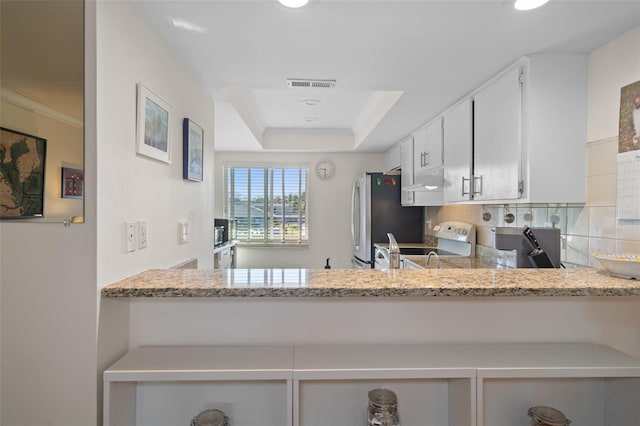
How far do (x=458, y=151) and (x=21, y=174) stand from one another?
249 cm

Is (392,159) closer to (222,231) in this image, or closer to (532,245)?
(222,231)

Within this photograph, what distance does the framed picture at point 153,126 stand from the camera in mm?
1438

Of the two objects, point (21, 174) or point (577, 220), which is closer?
point (21, 174)

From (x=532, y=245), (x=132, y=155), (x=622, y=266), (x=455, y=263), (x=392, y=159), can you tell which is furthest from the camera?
(x=392, y=159)

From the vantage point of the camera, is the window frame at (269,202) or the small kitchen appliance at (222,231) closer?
the small kitchen appliance at (222,231)

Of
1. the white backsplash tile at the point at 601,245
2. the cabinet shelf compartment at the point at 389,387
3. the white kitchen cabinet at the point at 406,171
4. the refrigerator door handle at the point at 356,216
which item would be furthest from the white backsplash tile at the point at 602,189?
the refrigerator door handle at the point at 356,216

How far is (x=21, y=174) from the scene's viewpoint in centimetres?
111

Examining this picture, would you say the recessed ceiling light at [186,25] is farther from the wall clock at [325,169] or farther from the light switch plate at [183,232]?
the wall clock at [325,169]

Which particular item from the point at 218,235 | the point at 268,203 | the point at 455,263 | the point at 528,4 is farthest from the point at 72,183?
the point at 268,203

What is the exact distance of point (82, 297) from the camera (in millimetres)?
1142

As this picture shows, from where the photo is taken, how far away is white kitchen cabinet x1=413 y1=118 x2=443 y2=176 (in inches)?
118

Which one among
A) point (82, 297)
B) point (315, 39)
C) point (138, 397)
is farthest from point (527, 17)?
point (138, 397)

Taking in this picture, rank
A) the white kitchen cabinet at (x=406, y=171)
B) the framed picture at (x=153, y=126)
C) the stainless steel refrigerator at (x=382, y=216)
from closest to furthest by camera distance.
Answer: the framed picture at (x=153, y=126)
the white kitchen cabinet at (x=406, y=171)
the stainless steel refrigerator at (x=382, y=216)

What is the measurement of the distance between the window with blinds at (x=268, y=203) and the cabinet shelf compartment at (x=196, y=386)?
149 inches
